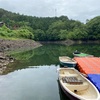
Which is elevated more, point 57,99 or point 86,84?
point 86,84

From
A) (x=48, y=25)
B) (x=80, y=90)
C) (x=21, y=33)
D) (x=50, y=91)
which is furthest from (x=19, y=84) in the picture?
(x=48, y=25)

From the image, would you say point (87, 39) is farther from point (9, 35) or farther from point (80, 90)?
point (80, 90)

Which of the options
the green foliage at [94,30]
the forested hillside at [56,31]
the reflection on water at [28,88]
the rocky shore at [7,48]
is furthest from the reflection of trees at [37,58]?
the green foliage at [94,30]

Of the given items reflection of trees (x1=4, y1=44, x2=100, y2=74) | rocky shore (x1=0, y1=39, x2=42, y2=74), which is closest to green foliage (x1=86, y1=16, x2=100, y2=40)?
rocky shore (x1=0, y1=39, x2=42, y2=74)

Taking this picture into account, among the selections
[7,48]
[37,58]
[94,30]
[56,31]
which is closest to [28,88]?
[37,58]

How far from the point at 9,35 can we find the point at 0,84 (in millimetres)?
70489

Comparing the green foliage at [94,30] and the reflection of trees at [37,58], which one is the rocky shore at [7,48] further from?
the green foliage at [94,30]

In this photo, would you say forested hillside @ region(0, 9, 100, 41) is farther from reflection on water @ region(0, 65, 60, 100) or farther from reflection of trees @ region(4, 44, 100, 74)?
reflection on water @ region(0, 65, 60, 100)

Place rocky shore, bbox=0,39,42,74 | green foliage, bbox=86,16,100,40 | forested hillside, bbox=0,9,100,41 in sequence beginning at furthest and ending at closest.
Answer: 1. green foliage, bbox=86,16,100,40
2. forested hillside, bbox=0,9,100,41
3. rocky shore, bbox=0,39,42,74

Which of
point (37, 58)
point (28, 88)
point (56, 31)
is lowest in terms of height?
point (37, 58)

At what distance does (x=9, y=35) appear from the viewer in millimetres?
87188

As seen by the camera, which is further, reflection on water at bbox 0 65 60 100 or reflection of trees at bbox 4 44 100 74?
reflection of trees at bbox 4 44 100 74

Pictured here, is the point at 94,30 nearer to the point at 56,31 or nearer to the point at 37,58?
the point at 56,31

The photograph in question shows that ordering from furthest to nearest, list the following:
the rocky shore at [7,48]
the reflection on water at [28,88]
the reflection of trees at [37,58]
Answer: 1. the rocky shore at [7,48]
2. the reflection of trees at [37,58]
3. the reflection on water at [28,88]
